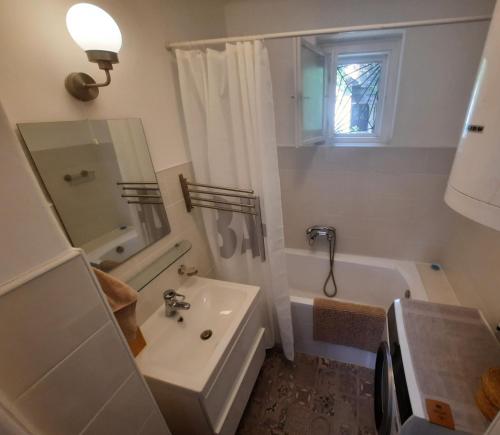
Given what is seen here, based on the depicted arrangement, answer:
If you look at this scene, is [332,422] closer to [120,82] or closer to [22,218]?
[22,218]

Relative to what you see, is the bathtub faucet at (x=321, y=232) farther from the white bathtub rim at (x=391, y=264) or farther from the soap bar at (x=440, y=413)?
the soap bar at (x=440, y=413)

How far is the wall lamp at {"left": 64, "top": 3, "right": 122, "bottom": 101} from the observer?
728 mm

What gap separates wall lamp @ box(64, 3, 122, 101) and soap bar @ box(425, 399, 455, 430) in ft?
4.74

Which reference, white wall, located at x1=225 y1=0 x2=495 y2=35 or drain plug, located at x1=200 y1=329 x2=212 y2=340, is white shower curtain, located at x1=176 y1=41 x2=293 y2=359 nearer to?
drain plug, located at x1=200 y1=329 x2=212 y2=340

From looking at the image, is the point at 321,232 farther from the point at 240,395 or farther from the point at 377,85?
the point at 240,395

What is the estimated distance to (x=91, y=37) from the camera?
29.2 inches

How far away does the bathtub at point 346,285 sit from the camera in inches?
63.9

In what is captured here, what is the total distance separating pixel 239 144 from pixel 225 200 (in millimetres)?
345

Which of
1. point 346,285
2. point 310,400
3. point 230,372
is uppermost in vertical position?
point 230,372

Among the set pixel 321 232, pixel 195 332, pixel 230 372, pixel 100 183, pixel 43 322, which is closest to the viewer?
pixel 43 322

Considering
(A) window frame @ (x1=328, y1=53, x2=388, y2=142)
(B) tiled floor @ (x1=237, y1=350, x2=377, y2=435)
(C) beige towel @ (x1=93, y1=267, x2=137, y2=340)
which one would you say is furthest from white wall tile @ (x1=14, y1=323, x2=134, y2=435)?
(A) window frame @ (x1=328, y1=53, x2=388, y2=142)

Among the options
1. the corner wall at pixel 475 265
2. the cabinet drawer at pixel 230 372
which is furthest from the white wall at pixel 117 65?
the corner wall at pixel 475 265

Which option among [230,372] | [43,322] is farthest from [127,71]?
[230,372]

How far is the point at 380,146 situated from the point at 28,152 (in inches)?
73.6
